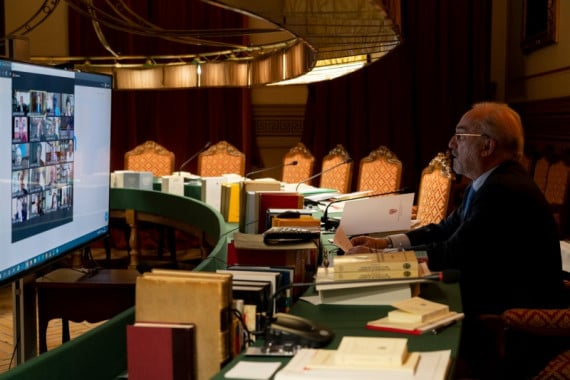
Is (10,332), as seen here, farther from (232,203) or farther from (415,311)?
(415,311)

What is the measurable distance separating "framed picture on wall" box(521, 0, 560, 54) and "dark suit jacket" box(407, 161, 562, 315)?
415 cm

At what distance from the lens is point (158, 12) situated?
856 centimetres

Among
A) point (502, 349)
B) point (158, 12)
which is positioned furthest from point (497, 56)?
point (502, 349)

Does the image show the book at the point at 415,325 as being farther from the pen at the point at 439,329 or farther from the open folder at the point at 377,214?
the open folder at the point at 377,214

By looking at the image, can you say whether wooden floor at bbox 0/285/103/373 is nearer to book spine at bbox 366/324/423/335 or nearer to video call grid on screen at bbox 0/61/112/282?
video call grid on screen at bbox 0/61/112/282

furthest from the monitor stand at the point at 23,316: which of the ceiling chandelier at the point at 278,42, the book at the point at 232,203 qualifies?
the book at the point at 232,203

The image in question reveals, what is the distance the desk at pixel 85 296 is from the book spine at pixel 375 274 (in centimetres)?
108

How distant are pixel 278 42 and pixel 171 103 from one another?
12.2ft

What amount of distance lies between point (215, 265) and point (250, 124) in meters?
5.96

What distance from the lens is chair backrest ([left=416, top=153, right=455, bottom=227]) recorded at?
495cm

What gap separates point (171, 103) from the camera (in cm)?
871

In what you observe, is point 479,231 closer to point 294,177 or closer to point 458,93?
point 294,177

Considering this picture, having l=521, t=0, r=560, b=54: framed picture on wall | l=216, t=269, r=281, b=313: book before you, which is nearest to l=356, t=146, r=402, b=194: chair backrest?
l=521, t=0, r=560, b=54: framed picture on wall

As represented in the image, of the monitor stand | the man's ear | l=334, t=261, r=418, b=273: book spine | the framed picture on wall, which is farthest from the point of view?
the framed picture on wall
